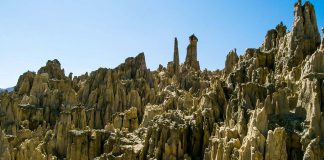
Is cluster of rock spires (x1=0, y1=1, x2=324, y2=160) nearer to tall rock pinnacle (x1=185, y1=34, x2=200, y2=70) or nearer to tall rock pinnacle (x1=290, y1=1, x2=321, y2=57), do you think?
tall rock pinnacle (x1=290, y1=1, x2=321, y2=57)

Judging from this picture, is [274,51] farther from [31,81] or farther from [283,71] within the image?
[31,81]

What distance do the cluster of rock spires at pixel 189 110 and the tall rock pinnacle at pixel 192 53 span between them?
46.5 ft

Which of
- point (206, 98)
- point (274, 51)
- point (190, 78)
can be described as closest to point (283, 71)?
point (274, 51)

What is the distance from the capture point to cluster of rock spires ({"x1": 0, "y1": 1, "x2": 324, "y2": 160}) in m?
40.7

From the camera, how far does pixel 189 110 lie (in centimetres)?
6088

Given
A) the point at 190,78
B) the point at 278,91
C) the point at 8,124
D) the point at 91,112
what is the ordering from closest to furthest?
the point at 278,91
the point at 8,124
the point at 91,112
the point at 190,78

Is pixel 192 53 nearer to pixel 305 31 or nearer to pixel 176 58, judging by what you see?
pixel 176 58

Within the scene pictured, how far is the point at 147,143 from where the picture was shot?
5603cm

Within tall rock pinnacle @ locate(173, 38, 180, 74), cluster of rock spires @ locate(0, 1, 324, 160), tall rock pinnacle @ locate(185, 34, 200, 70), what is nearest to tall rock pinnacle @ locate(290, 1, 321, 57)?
cluster of rock spires @ locate(0, 1, 324, 160)

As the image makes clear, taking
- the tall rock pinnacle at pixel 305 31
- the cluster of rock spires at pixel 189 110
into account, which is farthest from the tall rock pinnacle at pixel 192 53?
the tall rock pinnacle at pixel 305 31

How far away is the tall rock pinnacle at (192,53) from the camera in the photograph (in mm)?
111938

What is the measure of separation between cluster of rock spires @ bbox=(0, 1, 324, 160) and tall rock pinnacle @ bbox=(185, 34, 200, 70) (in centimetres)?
1416

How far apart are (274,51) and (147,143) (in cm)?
1915

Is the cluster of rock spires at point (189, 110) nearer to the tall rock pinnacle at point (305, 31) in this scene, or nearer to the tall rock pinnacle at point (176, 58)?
the tall rock pinnacle at point (305, 31)
